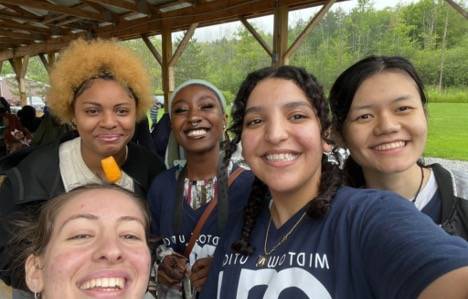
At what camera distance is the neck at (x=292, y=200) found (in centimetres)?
105

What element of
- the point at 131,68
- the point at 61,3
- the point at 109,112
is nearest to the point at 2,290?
the point at 109,112

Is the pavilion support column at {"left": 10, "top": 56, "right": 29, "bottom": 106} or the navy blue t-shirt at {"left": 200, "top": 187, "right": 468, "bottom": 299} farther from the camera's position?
the pavilion support column at {"left": 10, "top": 56, "right": 29, "bottom": 106}

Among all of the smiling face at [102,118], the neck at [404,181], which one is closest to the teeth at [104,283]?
the smiling face at [102,118]

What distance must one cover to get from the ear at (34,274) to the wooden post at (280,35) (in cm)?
397

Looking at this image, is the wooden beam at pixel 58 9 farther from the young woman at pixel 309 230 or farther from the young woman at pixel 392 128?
the young woman at pixel 392 128

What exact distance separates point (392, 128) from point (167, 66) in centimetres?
605

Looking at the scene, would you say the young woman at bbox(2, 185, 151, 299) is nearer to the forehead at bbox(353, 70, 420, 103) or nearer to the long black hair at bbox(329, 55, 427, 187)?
the long black hair at bbox(329, 55, 427, 187)

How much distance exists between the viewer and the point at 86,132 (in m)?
1.80

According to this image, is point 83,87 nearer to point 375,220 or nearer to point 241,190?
point 241,190

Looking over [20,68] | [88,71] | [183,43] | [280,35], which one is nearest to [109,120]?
[88,71]

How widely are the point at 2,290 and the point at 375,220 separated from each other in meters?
2.16

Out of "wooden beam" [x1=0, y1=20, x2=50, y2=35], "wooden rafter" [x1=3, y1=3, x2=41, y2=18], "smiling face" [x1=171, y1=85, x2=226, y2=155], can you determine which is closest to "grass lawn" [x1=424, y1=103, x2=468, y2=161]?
"smiling face" [x1=171, y1=85, x2=226, y2=155]

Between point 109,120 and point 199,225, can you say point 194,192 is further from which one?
point 109,120

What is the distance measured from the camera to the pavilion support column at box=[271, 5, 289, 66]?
4.64 meters
